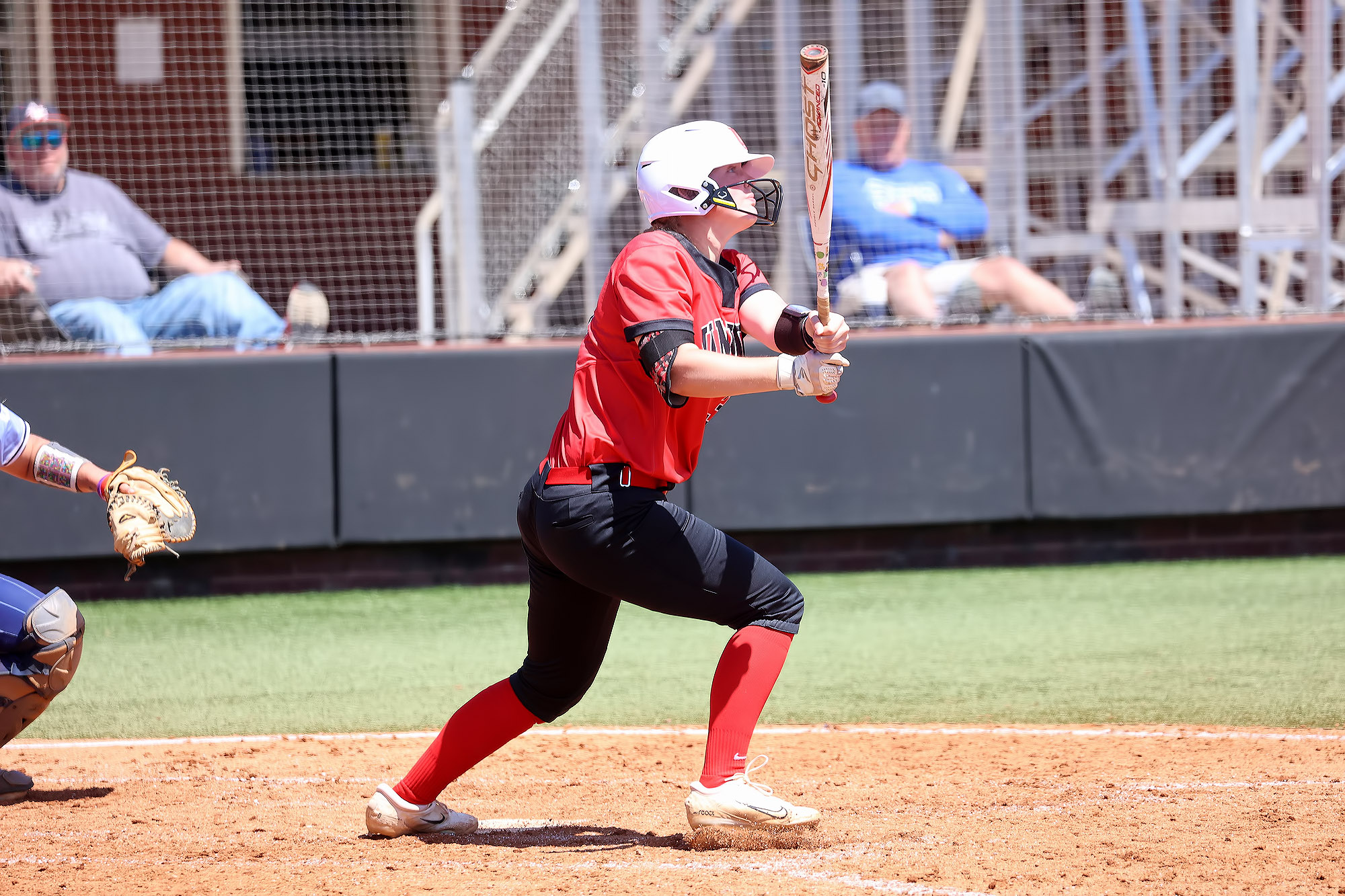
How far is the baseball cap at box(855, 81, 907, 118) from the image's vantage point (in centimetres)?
882

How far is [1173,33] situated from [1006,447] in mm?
2940

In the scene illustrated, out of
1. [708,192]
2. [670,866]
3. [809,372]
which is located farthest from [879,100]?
[670,866]

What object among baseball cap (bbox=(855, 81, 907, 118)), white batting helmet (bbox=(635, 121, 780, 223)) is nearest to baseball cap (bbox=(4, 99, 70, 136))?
baseball cap (bbox=(855, 81, 907, 118))

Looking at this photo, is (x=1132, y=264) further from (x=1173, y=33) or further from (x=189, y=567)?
(x=189, y=567)

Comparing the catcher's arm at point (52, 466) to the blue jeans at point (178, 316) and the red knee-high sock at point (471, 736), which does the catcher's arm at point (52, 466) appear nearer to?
the red knee-high sock at point (471, 736)

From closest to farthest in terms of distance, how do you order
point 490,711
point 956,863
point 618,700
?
1. point 956,863
2. point 490,711
3. point 618,700

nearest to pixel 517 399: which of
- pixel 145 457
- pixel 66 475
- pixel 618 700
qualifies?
pixel 145 457

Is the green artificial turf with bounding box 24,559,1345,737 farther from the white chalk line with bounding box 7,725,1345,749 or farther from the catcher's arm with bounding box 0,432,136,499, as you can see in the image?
the catcher's arm with bounding box 0,432,136,499

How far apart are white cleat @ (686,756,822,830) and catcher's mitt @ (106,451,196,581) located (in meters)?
1.53

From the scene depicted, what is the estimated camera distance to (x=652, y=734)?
5250 mm

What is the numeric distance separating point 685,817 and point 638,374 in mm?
1319

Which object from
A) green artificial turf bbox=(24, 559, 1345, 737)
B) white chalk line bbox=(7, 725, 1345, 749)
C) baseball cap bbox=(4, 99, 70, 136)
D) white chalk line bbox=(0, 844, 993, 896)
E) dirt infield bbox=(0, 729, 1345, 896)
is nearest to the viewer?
→ white chalk line bbox=(0, 844, 993, 896)

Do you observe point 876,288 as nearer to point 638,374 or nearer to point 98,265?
point 98,265

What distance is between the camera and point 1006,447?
27.8ft
